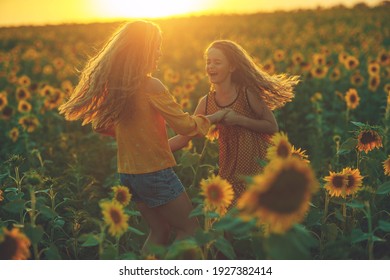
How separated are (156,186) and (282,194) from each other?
3.93 feet

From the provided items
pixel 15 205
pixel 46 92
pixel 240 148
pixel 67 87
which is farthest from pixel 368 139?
pixel 67 87

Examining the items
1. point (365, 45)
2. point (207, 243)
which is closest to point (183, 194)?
point (207, 243)

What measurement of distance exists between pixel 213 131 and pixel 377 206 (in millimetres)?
1106

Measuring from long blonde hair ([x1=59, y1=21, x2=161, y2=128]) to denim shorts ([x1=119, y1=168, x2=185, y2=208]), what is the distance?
0.32 metres

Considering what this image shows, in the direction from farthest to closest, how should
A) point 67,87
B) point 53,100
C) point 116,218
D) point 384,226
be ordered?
point 67,87
point 53,100
point 384,226
point 116,218

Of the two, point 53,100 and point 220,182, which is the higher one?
point 220,182

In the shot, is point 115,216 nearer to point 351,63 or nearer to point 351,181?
point 351,181

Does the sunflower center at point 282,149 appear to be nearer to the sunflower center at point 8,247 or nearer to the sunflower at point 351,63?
the sunflower center at point 8,247

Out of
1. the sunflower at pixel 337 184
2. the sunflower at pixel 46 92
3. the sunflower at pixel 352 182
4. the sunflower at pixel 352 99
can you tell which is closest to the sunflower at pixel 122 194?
the sunflower at pixel 337 184

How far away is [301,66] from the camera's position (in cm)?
788

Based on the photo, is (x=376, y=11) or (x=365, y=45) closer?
(x=365, y=45)

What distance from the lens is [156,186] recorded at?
9.16 feet

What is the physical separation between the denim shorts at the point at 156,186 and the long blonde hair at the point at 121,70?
32 centimetres

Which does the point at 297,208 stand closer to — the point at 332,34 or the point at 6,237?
the point at 6,237
